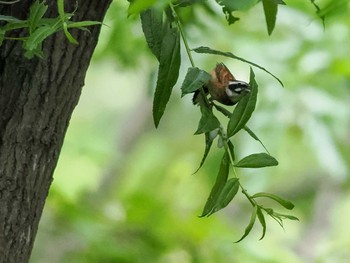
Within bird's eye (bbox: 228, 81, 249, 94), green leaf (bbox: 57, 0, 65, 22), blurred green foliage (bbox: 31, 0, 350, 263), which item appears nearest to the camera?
green leaf (bbox: 57, 0, 65, 22)

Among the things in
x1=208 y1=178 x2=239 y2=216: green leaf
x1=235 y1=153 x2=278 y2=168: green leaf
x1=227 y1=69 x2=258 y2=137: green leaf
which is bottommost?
x1=208 y1=178 x2=239 y2=216: green leaf

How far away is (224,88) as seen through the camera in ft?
2.29

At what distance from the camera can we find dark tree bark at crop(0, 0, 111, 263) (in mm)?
737

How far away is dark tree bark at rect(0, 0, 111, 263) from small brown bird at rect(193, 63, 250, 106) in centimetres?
12

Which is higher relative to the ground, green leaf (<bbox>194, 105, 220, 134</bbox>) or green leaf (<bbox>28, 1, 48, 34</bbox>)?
green leaf (<bbox>28, 1, 48, 34</bbox>)

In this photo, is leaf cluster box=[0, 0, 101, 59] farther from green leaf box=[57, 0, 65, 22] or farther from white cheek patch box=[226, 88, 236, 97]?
white cheek patch box=[226, 88, 236, 97]

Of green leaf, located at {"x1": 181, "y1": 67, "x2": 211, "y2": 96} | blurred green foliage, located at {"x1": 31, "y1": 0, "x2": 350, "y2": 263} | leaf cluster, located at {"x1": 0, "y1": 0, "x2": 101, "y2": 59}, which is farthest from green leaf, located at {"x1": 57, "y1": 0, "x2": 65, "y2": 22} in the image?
blurred green foliage, located at {"x1": 31, "y1": 0, "x2": 350, "y2": 263}

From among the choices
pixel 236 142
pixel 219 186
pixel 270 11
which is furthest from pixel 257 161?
pixel 236 142

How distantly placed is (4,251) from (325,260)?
151 centimetres

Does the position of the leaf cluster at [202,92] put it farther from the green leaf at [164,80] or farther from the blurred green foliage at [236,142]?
the blurred green foliage at [236,142]

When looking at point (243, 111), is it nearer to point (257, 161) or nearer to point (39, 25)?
point (257, 161)

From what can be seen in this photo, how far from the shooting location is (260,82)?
200 cm

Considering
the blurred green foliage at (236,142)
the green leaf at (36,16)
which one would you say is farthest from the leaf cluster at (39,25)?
the blurred green foliage at (236,142)

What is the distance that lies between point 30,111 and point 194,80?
0.17 metres
